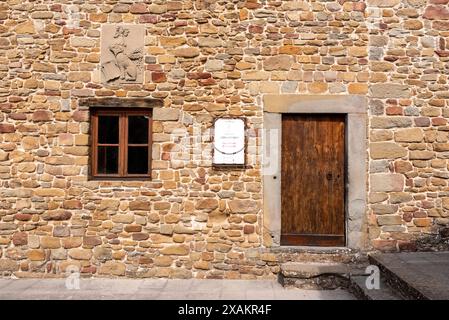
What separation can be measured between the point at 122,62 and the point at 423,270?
4566mm

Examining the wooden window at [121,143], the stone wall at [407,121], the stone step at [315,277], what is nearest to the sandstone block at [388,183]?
the stone wall at [407,121]

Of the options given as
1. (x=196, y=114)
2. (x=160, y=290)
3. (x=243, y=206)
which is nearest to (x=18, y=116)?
(x=196, y=114)

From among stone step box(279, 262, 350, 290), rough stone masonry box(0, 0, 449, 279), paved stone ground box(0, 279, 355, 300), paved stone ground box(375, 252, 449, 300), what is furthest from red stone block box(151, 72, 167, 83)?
paved stone ground box(375, 252, 449, 300)

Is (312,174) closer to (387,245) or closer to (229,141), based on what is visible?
(229,141)

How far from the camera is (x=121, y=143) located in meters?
5.56

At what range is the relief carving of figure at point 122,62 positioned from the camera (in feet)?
18.1

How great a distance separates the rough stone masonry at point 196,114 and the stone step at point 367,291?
74 cm

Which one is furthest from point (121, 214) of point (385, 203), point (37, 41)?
point (385, 203)

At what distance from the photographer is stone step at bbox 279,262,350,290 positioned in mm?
5070

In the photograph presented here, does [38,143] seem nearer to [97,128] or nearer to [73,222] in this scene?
[97,128]

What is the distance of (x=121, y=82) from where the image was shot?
5.53m

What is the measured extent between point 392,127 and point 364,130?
0.39m

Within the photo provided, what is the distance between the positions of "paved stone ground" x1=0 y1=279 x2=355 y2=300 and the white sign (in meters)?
1.61

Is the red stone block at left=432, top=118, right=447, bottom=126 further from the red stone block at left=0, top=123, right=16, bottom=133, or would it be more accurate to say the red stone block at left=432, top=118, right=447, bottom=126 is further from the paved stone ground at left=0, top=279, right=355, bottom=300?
the red stone block at left=0, top=123, right=16, bottom=133
